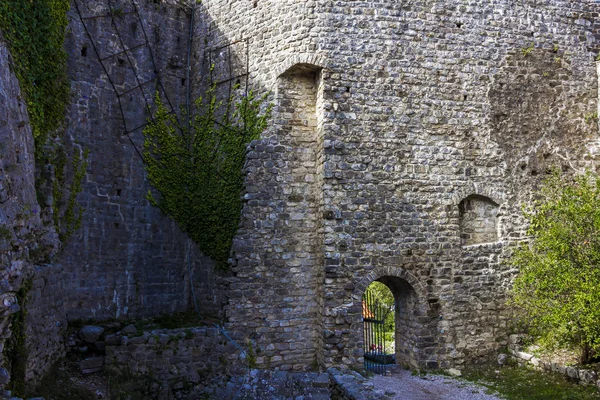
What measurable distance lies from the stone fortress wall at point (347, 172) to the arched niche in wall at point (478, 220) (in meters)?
0.04

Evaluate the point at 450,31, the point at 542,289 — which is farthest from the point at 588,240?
the point at 450,31

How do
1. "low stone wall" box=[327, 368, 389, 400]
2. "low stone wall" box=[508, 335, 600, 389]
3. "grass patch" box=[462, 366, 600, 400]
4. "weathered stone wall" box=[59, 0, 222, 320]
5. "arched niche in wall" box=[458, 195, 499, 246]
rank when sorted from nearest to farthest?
"low stone wall" box=[327, 368, 389, 400], "grass patch" box=[462, 366, 600, 400], "low stone wall" box=[508, 335, 600, 389], "weathered stone wall" box=[59, 0, 222, 320], "arched niche in wall" box=[458, 195, 499, 246]

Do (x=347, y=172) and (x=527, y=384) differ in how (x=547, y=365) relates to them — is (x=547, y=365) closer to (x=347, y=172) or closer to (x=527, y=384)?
(x=527, y=384)

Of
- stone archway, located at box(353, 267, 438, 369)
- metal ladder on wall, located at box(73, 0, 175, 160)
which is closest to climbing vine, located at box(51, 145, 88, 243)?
metal ladder on wall, located at box(73, 0, 175, 160)

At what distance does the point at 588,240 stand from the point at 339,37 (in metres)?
6.59

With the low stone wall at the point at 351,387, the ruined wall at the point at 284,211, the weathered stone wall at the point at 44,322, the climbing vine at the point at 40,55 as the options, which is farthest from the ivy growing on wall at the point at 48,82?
the low stone wall at the point at 351,387

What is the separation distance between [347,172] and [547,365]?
18.9ft

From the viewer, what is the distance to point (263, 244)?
10703 mm

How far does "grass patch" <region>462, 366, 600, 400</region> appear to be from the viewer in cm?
902

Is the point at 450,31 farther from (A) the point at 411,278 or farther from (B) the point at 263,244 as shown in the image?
(B) the point at 263,244

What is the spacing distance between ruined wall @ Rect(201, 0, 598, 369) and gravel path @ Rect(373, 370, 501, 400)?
577 millimetres

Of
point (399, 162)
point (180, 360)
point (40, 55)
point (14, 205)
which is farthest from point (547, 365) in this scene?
point (40, 55)

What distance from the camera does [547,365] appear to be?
1029 cm

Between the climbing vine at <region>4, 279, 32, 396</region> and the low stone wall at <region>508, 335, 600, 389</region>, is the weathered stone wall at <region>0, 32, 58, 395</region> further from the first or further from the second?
the low stone wall at <region>508, 335, 600, 389</region>
